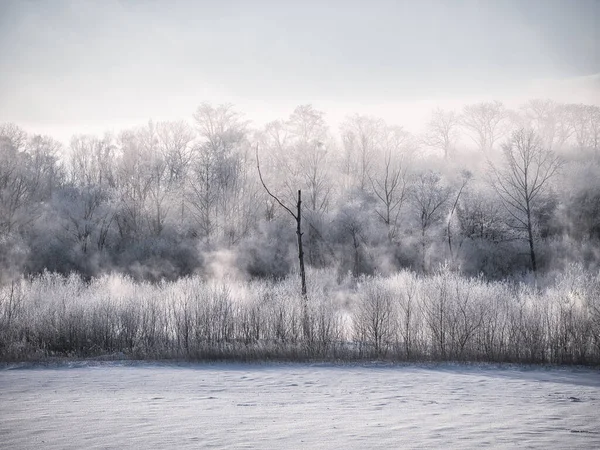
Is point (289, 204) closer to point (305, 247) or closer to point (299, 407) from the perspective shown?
point (305, 247)

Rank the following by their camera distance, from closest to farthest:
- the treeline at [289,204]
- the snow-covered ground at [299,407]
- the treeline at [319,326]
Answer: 1. the snow-covered ground at [299,407]
2. the treeline at [319,326]
3. the treeline at [289,204]

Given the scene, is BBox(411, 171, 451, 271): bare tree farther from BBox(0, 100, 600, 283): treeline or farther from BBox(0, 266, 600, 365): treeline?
BBox(0, 266, 600, 365): treeline

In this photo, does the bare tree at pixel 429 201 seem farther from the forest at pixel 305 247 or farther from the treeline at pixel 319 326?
the treeline at pixel 319 326

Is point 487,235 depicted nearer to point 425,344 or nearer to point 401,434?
point 425,344

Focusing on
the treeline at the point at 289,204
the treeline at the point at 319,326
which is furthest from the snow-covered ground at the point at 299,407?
the treeline at the point at 289,204

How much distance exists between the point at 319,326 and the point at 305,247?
28153 millimetres

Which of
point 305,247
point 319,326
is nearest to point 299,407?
point 319,326

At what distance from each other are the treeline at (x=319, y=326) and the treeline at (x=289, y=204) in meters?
19.8

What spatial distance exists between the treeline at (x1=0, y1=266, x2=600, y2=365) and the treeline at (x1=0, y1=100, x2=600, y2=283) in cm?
1978

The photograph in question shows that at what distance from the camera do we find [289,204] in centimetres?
5191

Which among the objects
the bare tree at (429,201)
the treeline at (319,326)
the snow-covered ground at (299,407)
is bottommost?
the snow-covered ground at (299,407)

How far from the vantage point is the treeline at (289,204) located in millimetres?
44344

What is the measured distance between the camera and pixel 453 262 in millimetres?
41531

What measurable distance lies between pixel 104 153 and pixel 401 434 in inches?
2534
